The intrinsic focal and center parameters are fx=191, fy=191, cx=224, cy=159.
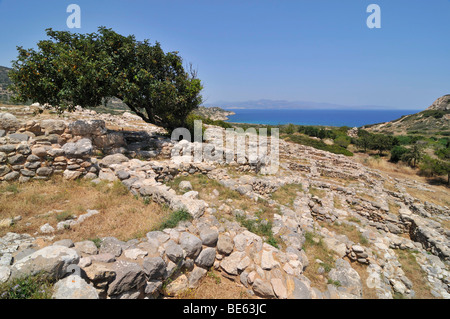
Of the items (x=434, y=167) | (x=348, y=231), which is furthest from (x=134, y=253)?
(x=434, y=167)

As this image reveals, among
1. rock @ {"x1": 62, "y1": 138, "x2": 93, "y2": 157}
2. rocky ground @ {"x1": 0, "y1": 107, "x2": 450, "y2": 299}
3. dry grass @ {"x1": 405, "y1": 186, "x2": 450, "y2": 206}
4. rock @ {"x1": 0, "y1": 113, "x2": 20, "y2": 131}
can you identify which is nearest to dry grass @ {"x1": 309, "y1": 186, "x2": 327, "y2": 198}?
rocky ground @ {"x1": 0, "y1": 107, "x2": 450, "y2": 299}

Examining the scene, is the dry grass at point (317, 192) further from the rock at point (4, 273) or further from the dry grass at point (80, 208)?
the rock at point (4, 273)

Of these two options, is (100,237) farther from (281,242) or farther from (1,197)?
(281,242)

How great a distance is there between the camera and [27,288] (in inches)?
104

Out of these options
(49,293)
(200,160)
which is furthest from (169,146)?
(49,293)

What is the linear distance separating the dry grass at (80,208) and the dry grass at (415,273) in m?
8.60

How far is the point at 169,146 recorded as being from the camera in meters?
12.6

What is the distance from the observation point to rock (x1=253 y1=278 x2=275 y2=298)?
4078mm

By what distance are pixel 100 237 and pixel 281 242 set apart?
199 inches

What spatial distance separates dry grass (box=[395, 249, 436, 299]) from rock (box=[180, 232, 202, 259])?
23.3 ft

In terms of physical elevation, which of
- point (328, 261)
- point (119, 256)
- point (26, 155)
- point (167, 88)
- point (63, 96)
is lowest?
point (328, 261)

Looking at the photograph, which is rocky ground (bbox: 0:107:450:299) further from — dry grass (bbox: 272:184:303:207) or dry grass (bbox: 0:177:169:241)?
dry grass (bbox: 0:177:169:241)

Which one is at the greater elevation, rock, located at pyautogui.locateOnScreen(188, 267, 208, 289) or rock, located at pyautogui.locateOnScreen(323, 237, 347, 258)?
rock, located at pyautogui.locateOnScreen(188, 267, 208, 289)

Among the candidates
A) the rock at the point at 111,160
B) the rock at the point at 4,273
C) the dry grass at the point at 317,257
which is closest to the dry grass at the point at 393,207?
the dry grass at the point at 317,257
